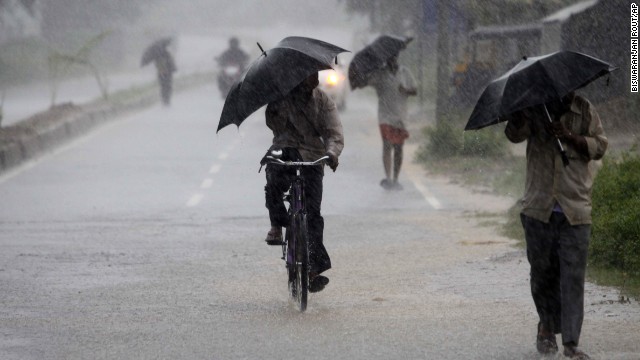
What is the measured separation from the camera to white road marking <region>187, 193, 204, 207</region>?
14938 mm

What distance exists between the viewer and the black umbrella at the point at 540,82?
239 inches

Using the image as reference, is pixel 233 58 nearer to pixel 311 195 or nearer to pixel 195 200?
pixel 195 200

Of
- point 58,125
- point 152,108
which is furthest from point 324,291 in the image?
point 152,108

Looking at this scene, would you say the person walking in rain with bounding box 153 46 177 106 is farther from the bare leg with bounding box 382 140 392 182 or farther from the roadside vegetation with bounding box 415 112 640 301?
the bare leg with bounding box 382 140 392 182

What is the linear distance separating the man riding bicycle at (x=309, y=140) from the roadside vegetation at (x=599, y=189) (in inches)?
80.7

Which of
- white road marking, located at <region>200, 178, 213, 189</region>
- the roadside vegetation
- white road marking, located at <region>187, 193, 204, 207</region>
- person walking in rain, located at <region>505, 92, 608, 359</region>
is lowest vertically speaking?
white road marking, located at <region>187, 193, 204, 207</region>

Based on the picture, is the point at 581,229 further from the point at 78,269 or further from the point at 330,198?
the point at 330,198

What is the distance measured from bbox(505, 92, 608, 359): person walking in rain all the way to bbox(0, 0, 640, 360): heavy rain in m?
0.01

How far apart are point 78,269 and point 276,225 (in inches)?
98.5

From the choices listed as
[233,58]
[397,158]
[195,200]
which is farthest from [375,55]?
[233,58]

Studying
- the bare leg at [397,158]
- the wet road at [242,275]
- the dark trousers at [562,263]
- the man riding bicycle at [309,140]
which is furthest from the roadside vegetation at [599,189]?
the man riding bicycle at [309,140]

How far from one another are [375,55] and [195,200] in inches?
112

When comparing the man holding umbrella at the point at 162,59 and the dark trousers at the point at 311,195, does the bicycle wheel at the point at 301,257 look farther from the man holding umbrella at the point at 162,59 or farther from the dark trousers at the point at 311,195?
the man holding umbrella at the point at 162,59

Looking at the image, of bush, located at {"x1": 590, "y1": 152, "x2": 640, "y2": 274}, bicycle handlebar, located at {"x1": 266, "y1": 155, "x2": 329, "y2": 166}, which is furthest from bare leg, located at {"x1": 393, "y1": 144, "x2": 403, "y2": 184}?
bicycle handlebar, located at {"x1": 266, "y1": 155, "x2": 329, "y2": 166}
